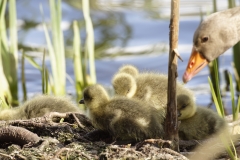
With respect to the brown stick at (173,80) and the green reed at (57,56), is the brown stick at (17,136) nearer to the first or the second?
the brown stick at (173,80)

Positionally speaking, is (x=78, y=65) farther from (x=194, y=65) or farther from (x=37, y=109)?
(x=194, y=65)

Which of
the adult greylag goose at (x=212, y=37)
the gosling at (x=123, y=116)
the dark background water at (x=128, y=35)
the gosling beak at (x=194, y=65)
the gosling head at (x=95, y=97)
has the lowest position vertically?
the dark background water at (x=128, y=35)

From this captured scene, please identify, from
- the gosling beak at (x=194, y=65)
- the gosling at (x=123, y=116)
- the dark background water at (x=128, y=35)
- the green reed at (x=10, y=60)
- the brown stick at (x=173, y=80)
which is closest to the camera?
the brown stick at (x=173, y=80)

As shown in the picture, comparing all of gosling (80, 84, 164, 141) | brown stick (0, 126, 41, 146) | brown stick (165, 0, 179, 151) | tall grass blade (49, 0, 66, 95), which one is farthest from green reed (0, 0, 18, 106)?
brown stick (165, 0, 179, 151)

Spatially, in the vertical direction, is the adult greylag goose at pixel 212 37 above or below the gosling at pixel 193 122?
above

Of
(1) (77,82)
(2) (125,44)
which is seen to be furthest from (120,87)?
(2) (125,44)

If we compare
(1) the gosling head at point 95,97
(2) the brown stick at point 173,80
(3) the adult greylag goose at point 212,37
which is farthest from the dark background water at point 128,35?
(2) the brown stick at point 173,80

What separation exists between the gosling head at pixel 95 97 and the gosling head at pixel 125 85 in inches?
12.1

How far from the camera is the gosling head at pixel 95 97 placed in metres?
4.72

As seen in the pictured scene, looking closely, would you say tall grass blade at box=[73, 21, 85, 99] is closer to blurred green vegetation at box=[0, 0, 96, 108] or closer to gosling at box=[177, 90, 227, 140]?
blurred green vegetation at box=[0, 0, 96, 108]

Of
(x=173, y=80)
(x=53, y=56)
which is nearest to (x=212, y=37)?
(x=173, y=80)

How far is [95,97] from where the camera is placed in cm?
472

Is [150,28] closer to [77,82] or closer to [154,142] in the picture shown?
[77,82]

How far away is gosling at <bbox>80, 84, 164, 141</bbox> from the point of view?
14.9ft
